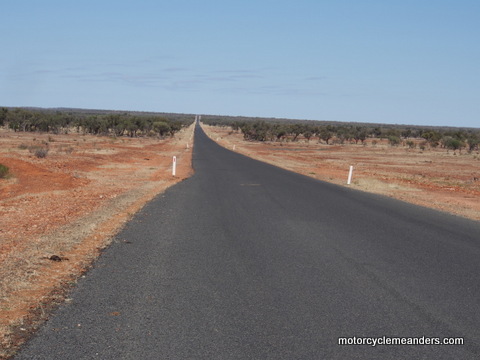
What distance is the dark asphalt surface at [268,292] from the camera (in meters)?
4.61

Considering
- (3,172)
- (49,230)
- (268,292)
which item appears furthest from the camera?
(3,172)

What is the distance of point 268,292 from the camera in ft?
20.5

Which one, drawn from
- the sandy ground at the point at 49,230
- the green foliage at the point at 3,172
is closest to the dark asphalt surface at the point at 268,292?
the sandy ground at the point at 49,230

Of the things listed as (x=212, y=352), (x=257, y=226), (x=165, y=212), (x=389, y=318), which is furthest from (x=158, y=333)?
(x=165, y=212)

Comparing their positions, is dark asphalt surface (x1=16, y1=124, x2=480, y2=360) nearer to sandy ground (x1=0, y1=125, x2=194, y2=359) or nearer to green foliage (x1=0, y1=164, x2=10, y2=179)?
sandy ground (x1=0, y1=125, x2=194, y2=359)

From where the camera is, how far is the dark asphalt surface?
15.1ft

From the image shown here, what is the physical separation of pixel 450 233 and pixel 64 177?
700 inches

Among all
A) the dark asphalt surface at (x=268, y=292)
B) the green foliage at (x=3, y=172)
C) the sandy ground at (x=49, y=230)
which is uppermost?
the dark asphalt surface at (x=268, y=292)

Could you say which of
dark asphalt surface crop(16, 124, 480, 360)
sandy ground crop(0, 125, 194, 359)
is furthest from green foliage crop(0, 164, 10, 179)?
dark asphalt surface crop(16, 124, 480, 360)

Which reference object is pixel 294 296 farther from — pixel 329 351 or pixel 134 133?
pixel 134 133

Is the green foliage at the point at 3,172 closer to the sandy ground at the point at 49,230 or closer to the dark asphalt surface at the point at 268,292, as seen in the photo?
the sandy ground at the point at 49,230

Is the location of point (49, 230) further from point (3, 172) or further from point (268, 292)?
point (3, 172)

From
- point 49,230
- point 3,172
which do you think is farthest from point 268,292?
point 3,172

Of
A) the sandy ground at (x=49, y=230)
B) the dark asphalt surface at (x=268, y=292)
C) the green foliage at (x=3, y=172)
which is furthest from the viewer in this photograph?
the green foliage at (x=3, y=172)
